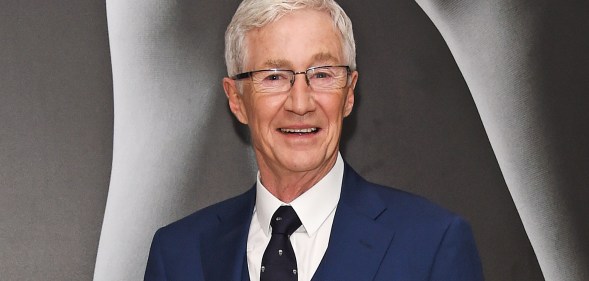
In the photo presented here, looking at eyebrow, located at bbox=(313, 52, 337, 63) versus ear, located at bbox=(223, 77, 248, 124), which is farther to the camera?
ear, located at bbox=(223, 77, 248, 124)

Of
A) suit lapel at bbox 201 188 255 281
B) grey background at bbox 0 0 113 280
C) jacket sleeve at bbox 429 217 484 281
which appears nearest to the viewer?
jacket sleeve at bbox 429 217 484 281

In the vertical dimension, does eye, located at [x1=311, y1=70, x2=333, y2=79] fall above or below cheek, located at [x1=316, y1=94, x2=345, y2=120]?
above

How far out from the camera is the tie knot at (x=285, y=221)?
1.72 meters

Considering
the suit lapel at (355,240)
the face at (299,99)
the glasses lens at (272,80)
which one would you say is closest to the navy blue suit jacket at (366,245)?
the suit lapel at (355,240)

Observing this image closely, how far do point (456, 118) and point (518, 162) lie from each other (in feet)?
0.65

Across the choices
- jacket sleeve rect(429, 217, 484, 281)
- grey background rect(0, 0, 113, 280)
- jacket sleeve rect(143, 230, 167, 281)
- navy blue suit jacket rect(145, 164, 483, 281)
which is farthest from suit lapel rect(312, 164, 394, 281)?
grey background rect(0, 0, 113, 280)

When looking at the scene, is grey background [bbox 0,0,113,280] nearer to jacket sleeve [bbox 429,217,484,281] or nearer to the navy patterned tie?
the navy patterned tie

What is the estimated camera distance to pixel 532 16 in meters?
2.22

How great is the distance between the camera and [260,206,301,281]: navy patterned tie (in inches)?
65.6

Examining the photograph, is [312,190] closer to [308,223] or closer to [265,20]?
[308,223]

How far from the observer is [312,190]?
68.6 inches

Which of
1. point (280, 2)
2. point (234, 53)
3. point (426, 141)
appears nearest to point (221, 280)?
point (234, 53)

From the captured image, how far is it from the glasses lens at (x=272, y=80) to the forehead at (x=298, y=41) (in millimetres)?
15

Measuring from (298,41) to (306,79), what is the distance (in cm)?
8
